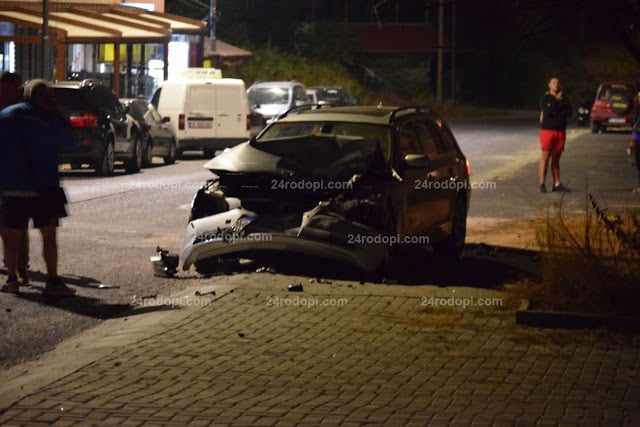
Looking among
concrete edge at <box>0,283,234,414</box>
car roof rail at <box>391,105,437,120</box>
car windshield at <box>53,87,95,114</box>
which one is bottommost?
concrete edge at <box>0,283,234,414</box>

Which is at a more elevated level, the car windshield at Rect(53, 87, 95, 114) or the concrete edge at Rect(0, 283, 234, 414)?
the car windshield at Rect(53, 87, 95, 114)

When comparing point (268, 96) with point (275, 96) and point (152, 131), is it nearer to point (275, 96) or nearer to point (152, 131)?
point (275, 96)

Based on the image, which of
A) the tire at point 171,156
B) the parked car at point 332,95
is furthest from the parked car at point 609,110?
the tire at point 171,156

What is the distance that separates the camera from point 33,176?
37.4ft

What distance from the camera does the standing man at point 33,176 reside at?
11.3 m

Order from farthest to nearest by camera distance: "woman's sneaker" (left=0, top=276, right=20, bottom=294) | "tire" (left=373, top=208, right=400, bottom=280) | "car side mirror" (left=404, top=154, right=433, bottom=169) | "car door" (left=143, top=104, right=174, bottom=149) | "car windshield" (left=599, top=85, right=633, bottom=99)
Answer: "car windshield" (left=599, top=85, right=633, bottom=99) < "car door" (left=143, top=104, right=174, bottom=149) < "car side mirror" (left=404, top=154, right=433, bottom=169) < "tire" (left=373, top=208, right=400, bottom=280) < "woman's sneaker" (left=0, top=276, right=20, bottom=294)

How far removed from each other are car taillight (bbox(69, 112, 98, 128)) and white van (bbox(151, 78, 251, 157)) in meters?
6.18

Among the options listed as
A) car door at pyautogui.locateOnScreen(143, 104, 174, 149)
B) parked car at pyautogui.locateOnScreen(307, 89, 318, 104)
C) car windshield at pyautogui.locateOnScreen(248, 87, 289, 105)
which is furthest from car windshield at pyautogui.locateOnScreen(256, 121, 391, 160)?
parked car at pyautogui.locateOnScreen(307, 89, 318, 104)

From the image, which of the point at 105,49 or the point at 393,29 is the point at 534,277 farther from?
the point at 393,29

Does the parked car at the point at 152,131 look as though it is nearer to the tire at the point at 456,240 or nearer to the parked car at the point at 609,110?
the tire at the point at 456,240

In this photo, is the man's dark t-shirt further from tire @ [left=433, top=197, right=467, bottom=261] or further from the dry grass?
the dry grass

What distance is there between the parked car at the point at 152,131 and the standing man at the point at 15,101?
51.1 ft

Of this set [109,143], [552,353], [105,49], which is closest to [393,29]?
[105,49]

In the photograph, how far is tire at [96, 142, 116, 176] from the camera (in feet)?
85.8
